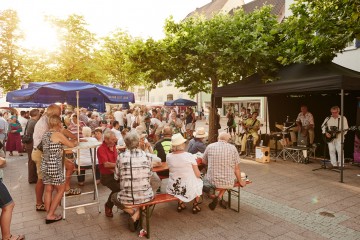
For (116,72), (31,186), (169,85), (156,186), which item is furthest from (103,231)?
(169,85)

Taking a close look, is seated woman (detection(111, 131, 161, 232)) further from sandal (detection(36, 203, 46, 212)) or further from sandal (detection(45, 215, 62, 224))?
sandal (detection(36, 203, 46, 212))

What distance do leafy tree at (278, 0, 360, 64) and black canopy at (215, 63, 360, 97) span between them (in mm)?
390

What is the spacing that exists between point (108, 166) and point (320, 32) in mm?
8149

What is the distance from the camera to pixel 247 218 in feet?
16.4

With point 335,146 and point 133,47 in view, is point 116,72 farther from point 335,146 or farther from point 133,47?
point 335,146

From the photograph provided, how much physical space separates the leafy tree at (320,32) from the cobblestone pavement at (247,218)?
4.38 meters

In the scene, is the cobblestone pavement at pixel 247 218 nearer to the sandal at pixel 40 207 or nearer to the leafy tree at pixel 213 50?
the sandal at pixel 40 207

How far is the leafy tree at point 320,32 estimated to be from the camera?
8336mm

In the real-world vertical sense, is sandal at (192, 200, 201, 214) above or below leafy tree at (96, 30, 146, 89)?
below

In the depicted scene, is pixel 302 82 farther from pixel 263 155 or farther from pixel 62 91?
pixel 62 91

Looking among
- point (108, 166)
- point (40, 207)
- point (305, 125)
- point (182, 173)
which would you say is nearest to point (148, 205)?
point (182, 173)

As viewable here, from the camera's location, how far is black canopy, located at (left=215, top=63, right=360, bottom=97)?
7.48 metres

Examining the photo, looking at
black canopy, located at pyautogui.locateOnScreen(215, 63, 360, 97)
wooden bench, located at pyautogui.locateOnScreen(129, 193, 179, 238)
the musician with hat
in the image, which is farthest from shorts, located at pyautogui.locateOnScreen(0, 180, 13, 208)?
the musician with hat

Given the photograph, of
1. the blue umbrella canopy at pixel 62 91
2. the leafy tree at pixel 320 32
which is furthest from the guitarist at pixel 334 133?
the blue umbrella canopy at pixel 62 91
